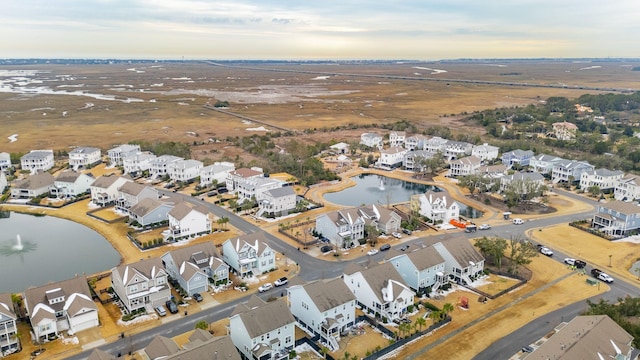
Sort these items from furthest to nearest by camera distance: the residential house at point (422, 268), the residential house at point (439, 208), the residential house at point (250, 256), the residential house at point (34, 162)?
the residential house at point (34, 162) → the residential house at point (439, 208) → the residential house at point (250, 256) → the residential house at point (422, 268)

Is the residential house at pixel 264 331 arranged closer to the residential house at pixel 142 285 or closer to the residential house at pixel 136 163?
the residential house at pixel 142 285

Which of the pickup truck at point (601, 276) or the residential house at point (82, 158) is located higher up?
the residential house at point (82, 158)

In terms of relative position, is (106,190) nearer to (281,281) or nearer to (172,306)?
(172,306)

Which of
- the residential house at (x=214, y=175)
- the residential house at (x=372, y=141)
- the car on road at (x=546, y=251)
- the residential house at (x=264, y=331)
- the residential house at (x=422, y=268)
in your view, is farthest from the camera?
the residential house at (x=372, y=141)

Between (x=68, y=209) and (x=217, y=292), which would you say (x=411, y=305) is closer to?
(x=217, y=292)

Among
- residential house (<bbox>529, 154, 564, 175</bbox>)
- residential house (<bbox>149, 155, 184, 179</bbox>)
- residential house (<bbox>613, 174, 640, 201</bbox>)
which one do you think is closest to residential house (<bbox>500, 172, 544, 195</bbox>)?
residential house (<bbox>529, 154, 564, 175</bbox>)

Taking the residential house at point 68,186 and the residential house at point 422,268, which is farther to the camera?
the residential house at point 68,186

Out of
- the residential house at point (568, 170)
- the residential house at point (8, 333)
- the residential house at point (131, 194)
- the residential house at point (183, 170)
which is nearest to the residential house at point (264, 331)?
the residential house at point (8, 333)
